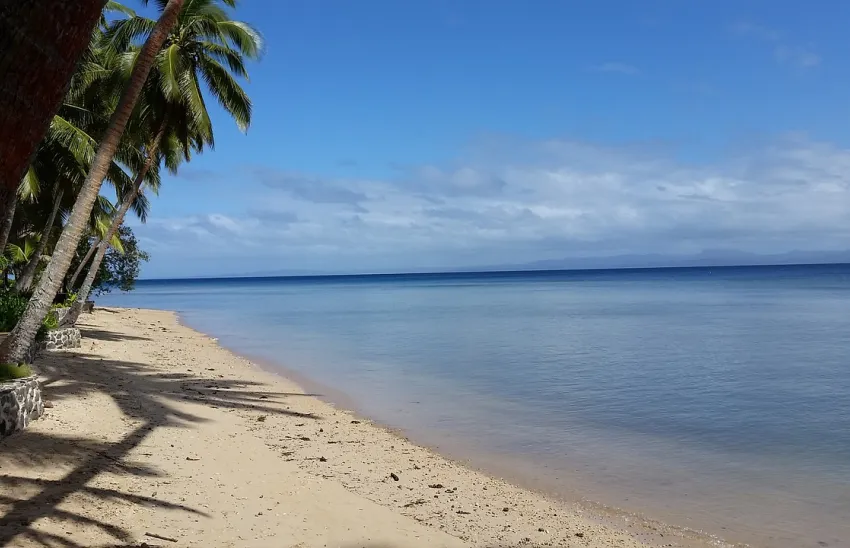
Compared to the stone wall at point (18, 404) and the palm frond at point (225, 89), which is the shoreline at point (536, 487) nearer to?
the stone wall at point (18, 404)

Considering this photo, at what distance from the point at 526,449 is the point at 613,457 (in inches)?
50.6

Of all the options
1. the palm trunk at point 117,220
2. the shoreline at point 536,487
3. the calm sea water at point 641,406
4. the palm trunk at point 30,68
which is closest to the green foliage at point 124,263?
the calm sea water at point 641,406

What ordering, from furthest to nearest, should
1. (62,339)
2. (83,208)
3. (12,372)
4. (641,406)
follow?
(62,339), (641,406), (83,208), (12,372)

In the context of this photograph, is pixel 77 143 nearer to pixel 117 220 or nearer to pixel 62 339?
pixel 117 220

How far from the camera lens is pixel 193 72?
17391mm

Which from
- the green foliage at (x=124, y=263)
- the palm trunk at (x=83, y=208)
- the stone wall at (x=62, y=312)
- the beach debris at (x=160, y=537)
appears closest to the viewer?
the beach debris at (x=160, y=537)

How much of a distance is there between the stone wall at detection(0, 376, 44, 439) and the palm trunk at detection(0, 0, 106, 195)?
6470 mm

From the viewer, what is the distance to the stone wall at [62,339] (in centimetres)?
1563

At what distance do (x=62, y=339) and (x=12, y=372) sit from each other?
341 inches

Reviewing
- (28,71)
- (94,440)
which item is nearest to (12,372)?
(94,440)

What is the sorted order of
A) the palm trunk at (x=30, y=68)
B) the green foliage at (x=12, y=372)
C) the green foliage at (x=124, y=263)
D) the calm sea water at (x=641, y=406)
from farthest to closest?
the green foliage at (x=124, y=263)
the calm sea water at (x=641, y=406)
the green foliage at (x=12, y=372)
the palm trunk at (x=30, y=68)

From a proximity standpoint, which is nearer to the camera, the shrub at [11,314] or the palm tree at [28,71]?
the palm tree at [28,71]

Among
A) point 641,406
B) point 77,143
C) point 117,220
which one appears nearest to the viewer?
point 641,406

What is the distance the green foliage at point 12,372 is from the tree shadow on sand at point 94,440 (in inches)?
34.2
